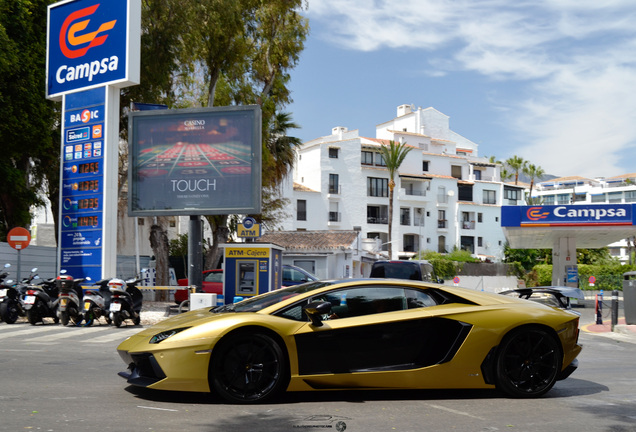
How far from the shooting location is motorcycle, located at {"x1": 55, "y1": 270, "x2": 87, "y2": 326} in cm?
1490

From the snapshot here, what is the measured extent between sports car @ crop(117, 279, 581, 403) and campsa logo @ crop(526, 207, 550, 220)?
2651 centimetres

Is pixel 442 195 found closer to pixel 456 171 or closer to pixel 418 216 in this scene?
pixel 418 216

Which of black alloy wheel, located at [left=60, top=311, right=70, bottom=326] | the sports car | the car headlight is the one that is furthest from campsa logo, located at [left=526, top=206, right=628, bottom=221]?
the car headlight

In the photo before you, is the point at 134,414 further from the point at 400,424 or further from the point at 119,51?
the point at 119,51

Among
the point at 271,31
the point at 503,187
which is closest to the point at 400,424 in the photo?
the point at 271,31

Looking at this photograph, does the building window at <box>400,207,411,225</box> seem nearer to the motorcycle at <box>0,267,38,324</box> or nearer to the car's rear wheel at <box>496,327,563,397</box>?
the motorcycle at <box>0,267,38,324</box>

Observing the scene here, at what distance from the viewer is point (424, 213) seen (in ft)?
238

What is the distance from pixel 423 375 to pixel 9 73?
2285 cm

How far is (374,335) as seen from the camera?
637 cm

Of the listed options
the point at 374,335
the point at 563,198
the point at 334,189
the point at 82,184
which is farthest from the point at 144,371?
the point at 563,198

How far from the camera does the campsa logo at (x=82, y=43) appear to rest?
19312 mm

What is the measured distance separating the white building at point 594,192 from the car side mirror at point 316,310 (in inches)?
4212

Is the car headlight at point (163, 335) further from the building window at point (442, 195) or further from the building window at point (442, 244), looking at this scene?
the building window at point (442, 244)

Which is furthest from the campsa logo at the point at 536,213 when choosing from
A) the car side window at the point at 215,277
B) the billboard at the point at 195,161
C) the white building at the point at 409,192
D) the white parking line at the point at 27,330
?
the white building at the point at 409,192
